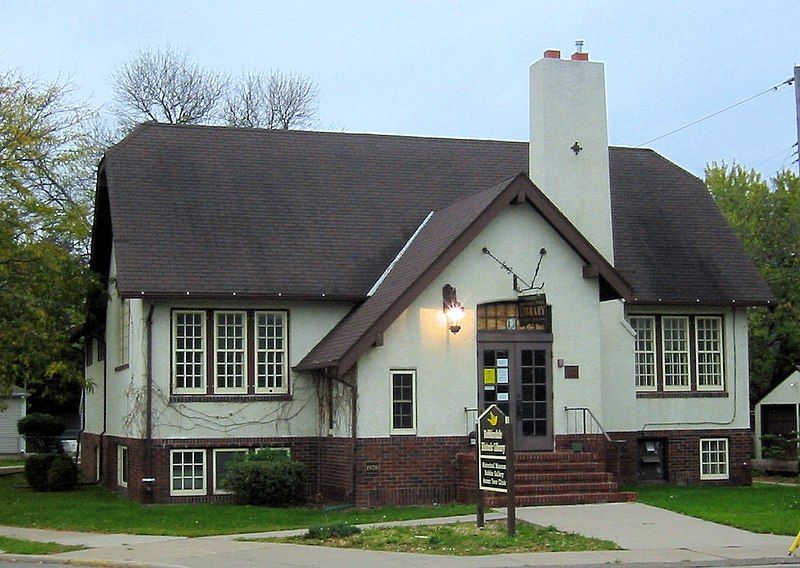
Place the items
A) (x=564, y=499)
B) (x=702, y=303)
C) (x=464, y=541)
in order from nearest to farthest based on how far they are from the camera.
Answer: (x=464, y=541)
(x=564, y=499)
(x=702, y=303)

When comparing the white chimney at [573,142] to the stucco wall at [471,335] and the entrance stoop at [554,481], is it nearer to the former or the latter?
the stucco wall at [471,335]

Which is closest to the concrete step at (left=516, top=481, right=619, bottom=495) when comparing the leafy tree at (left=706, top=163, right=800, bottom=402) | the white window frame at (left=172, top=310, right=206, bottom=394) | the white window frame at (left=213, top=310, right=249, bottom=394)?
the white window frame at (left=213, top=310, right=249, bottom=394)

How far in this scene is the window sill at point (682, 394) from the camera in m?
28.9

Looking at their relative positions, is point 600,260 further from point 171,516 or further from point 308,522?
point 171,516

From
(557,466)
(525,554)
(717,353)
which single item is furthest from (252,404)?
(717,353)

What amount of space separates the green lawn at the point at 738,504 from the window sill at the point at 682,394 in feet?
6.83

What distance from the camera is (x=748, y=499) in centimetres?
2478

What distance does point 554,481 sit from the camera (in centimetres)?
2364

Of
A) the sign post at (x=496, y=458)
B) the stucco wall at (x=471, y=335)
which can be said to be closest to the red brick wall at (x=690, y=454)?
the stucco wall at (x=471, y=335)

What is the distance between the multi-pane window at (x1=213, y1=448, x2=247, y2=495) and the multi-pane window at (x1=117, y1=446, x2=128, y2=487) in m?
2.54

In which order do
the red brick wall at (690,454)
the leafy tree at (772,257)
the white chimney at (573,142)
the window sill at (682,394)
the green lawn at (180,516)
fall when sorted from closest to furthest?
the green lawn at (180,516)
the white chimney at (573,142)
the red brick wall at (690,454)
the window sill at (682,394)
the leafy tree at (772,257)

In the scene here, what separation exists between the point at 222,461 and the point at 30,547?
7.53 metres

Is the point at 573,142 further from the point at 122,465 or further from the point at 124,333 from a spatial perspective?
the point at 122,465

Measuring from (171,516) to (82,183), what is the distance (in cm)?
1941
